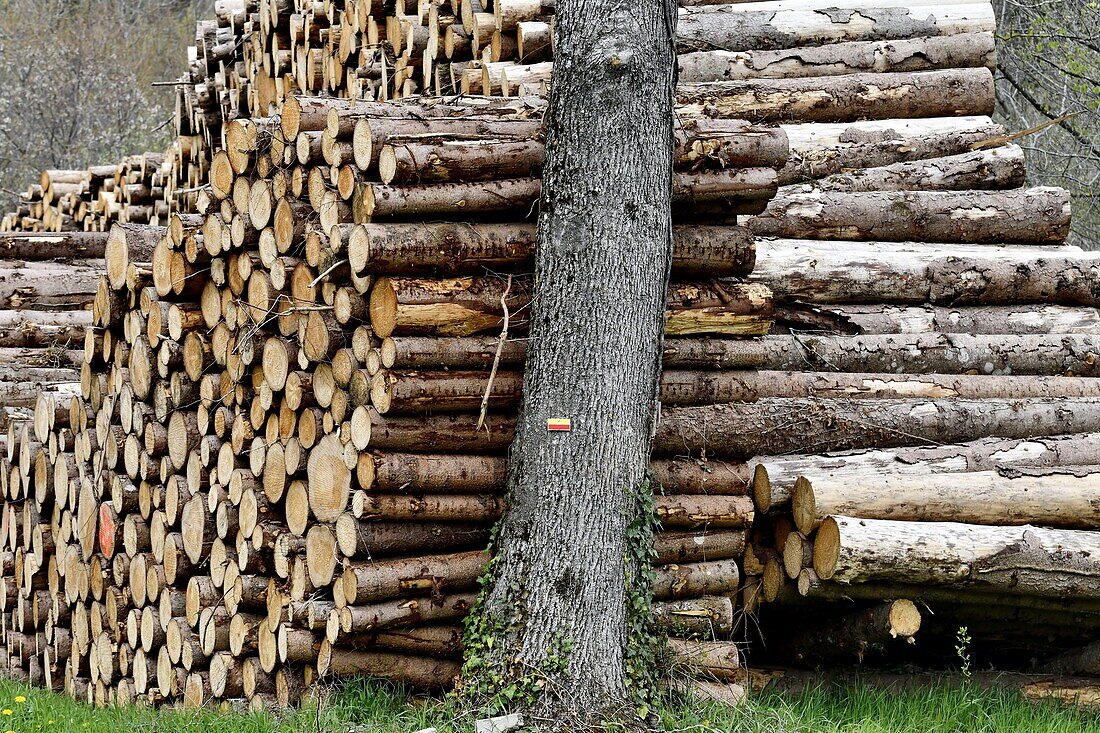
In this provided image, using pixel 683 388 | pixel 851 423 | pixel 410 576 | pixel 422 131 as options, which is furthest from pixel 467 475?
pixel 851 423

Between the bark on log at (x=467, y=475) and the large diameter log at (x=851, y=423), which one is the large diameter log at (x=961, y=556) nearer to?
the bark on log at (x=467, y=475)

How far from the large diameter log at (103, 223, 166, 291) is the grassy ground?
2564 millimetres

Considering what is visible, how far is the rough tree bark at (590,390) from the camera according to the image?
5293 mm

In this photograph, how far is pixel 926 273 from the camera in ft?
25.5

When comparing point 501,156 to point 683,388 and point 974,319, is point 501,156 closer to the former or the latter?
point 683,388

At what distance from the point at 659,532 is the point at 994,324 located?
3.15 m

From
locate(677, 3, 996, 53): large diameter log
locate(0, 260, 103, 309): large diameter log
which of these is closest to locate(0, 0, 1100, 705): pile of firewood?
locate(677, 3, 996, 53): large diameter log

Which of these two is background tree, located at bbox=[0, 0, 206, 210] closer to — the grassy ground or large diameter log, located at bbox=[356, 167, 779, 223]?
the grassy ground

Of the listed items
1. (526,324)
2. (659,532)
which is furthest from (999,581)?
(526,324)

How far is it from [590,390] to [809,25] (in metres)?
5.31

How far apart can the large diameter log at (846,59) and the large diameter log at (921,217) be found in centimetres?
150

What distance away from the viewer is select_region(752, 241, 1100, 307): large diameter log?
7.53 m

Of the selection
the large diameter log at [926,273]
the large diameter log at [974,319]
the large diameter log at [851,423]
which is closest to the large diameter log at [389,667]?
the large diameter log at [851,423]

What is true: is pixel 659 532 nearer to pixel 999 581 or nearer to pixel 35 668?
pixel 999 581
